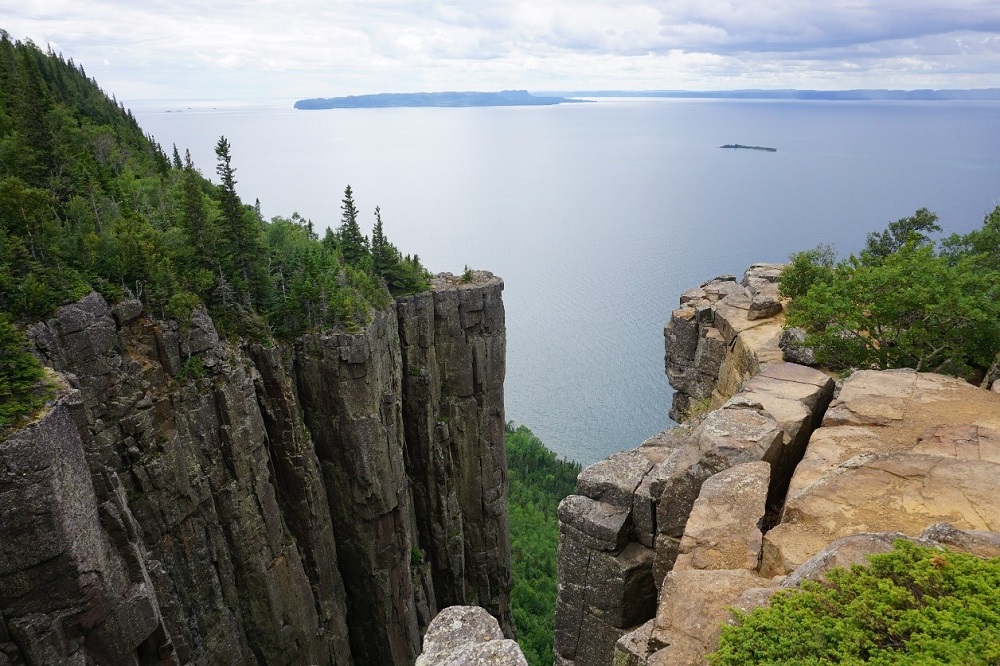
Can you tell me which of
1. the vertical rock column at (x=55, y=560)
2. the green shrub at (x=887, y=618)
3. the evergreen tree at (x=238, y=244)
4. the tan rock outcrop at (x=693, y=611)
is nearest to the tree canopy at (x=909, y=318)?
the tan rock outcrop at (x=693, y=611)

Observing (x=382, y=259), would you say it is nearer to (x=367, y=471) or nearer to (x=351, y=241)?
(x=351, y=241)

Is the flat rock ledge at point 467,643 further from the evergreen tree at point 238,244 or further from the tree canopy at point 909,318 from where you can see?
the evergreen tree at point 238,244

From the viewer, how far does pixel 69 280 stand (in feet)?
82.7

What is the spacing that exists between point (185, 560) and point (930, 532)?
31.5 metres

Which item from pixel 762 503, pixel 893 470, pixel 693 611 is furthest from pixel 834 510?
pixel 693 611

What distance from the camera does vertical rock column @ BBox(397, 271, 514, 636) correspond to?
4719 centimetres

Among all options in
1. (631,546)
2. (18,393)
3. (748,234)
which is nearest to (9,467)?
(18,393)

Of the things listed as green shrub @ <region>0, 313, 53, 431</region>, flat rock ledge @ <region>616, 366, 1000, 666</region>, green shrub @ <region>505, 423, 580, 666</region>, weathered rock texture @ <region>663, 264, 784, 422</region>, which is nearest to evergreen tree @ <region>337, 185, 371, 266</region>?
weathered rock texture @ <region>663, 264, 784, 422</region>

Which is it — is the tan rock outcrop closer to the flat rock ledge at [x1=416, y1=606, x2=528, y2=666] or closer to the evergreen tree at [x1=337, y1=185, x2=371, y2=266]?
the flat rock ledge at [x1=416, y1=606, x2=528, y2=666]

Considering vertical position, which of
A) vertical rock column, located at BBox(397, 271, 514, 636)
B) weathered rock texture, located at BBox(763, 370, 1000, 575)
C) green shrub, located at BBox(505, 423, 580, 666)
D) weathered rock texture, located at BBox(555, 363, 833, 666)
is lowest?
green shrub, located at BBox(505, 423, 580, 666)

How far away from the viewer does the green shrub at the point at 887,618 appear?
7.16 m

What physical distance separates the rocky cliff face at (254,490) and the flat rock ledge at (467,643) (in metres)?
17.4

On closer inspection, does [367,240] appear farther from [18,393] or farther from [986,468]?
[986,468]

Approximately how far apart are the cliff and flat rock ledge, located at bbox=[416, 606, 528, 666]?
2.53 m
